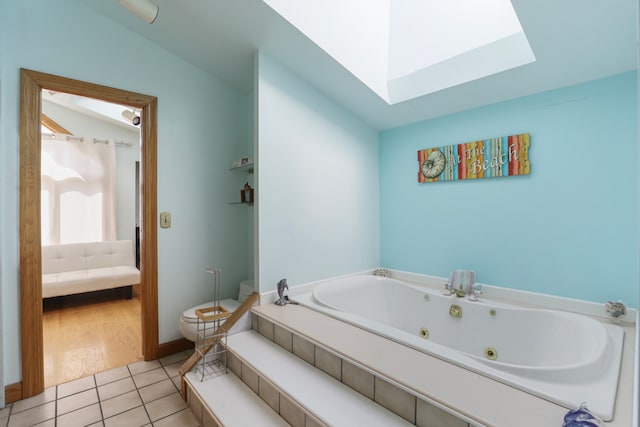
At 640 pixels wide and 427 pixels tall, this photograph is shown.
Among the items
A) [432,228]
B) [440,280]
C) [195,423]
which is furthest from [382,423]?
[432,228]

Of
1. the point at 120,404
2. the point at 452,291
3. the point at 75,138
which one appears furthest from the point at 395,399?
the point at 75,138

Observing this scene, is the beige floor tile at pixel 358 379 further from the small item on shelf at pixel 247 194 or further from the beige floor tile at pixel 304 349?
the small item on shelf at pixel 247 194

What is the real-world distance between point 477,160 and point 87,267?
467 centimetres

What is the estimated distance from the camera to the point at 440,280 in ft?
7.67

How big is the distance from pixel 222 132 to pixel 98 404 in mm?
2136

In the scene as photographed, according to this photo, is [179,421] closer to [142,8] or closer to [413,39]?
[142,8]

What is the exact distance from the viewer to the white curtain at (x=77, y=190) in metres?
3.78

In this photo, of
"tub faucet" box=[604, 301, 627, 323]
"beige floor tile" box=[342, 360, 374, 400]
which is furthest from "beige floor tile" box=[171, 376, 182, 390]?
"tub faucet" box=[604, 301, 627, 323]

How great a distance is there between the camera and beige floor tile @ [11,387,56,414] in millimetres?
1660

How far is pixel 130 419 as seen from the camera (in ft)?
5.13

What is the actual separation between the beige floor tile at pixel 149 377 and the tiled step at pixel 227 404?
424 mm

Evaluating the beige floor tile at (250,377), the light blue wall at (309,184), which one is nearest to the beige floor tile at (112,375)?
the beige floor tile at (250,377)

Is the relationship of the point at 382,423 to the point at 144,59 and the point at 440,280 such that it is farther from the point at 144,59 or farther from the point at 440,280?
the point at 144,59

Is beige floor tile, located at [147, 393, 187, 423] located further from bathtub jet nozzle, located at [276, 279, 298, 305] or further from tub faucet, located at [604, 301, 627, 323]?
tub faucet, located at [604, 301, 627, 323]
